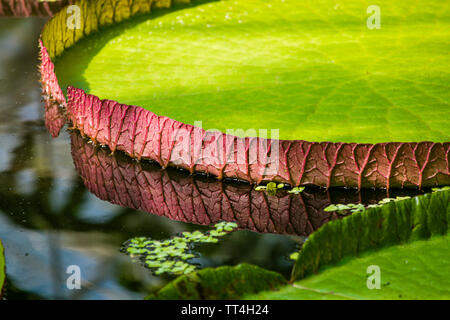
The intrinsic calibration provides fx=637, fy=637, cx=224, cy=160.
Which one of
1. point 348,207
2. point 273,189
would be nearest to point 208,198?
point 273,189

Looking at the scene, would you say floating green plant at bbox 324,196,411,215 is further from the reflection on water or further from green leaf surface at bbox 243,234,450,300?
green leaf surface at bbox 243,234,450,300

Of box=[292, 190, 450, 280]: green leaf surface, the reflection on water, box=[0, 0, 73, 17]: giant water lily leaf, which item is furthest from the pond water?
box=[0, 0, 73, 17]: giant water lily leaf

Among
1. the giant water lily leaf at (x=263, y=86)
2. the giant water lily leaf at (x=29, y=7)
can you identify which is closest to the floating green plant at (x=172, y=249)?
the giant water lily leaf at (x=263, y=86)

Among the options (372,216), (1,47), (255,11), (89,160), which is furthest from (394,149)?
(1,47)

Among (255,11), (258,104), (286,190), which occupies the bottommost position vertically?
(286,190)

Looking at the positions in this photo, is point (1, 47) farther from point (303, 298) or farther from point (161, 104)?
point (303, 298)

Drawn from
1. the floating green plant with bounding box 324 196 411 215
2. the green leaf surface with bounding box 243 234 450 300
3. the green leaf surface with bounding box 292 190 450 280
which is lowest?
the floating green plant with bounding box 324 196 411 215
